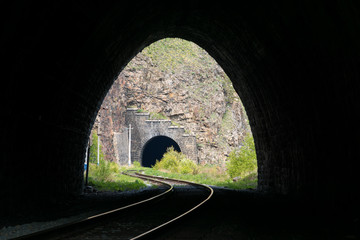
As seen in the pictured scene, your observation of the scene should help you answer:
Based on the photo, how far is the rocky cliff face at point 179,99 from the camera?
126 ft

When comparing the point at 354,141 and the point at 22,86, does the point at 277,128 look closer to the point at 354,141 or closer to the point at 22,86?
the point at 354,141

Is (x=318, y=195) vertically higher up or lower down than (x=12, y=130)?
lower down

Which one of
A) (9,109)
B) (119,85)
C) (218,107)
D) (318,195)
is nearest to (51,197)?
(9,109)

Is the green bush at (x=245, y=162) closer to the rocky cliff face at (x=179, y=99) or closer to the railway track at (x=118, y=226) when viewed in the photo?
the railway track at (x=118, y=226)

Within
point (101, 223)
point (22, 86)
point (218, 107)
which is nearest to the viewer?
point (101, 223)

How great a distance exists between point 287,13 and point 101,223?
6112 millimetres

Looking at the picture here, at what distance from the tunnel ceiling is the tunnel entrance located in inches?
1262

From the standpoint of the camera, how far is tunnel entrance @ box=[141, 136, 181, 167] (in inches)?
1726

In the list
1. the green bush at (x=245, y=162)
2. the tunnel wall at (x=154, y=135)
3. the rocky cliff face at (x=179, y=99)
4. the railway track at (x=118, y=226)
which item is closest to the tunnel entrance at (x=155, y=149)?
the rocky cliff face at (x=179, y=99)

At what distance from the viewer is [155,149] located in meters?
46.1

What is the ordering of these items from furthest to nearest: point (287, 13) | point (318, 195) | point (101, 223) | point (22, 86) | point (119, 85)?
point (119, 85)
point (318, 195)
point (287, 13)
point (22, 86)
point (101, 223)

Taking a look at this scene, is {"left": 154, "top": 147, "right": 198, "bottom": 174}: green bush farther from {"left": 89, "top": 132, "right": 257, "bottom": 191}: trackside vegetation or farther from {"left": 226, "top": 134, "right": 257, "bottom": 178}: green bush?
{"left": 226, "top": 134, "right": 257, "bottom": 178}: green bush

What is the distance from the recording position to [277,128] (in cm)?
1123

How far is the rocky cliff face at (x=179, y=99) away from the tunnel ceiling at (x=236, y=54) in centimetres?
2654
